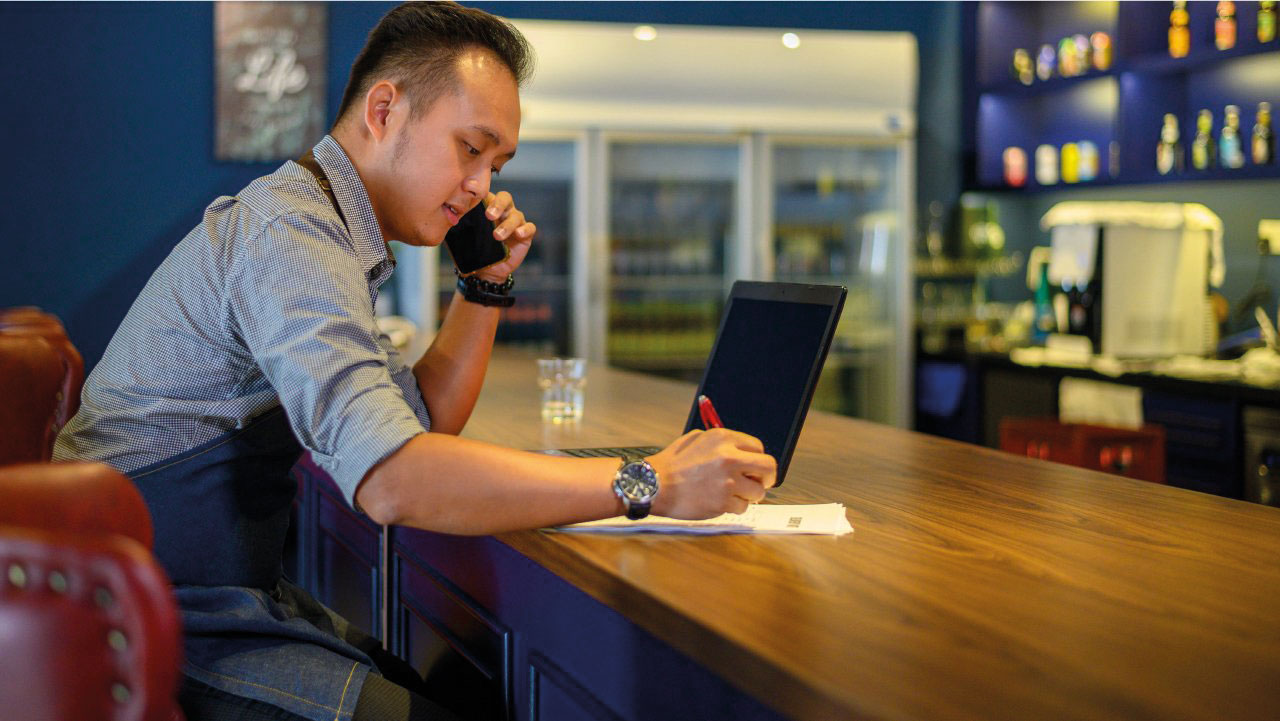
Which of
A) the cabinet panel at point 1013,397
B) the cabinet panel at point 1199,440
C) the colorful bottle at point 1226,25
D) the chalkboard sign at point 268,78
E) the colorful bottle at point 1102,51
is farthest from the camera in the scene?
the colorful bottle at point 1102,51

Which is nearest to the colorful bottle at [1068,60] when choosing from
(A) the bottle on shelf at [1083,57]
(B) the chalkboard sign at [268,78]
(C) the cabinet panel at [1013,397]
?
(A) the bottle on shelf at [1083,57]

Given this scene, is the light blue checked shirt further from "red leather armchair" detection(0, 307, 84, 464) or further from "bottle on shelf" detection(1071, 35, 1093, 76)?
"bottle on shelf" detection(1071, 35, 1093, 76)

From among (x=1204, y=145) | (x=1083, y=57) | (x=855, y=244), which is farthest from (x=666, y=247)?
(x=1204, y=145)

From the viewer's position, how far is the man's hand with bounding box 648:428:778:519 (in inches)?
47.1

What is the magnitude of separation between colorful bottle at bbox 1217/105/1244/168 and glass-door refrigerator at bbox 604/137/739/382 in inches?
85.1

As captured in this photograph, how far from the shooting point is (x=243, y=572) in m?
1.34

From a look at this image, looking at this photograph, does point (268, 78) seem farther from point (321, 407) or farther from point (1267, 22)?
point (321, 407)

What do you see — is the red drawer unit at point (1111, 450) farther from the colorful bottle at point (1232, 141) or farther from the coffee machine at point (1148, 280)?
the colorful bottle at point (1232, 141)

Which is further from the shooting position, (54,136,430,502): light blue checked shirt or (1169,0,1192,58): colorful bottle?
(1169,0,1192,58): colorful bottle

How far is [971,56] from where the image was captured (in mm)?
5848

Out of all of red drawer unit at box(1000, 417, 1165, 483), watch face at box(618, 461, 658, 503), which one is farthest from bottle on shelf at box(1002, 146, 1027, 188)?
watch face at box(618, 461, 658, 503)

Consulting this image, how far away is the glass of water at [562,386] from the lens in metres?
2.26

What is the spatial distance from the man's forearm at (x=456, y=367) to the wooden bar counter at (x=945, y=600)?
231 mm

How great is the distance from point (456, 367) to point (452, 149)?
48cm
